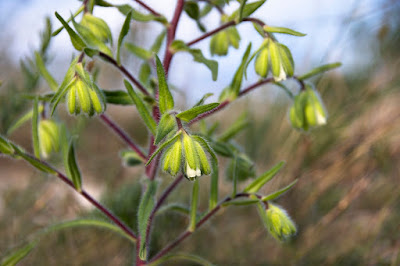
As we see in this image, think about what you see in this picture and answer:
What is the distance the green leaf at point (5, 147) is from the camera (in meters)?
1.39

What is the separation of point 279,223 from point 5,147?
94 centimetres

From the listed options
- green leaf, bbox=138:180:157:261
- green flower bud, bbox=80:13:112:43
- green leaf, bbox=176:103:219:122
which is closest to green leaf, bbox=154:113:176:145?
green leaf, bbox=176:103:219:122

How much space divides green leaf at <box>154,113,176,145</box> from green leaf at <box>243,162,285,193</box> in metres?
0.47

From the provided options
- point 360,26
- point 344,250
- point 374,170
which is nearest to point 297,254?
point 344,250

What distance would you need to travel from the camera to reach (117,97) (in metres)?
1.51

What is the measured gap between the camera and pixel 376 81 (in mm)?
2959

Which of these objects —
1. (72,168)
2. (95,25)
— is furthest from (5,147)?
(95,25)

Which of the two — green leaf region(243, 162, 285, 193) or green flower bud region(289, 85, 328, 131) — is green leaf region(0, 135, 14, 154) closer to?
green leaf region(243, 162, 285, 193)

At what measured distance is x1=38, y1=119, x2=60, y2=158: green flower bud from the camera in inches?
67.2

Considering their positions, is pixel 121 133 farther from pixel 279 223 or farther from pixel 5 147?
pixel 279 223

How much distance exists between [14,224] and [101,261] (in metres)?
0.59

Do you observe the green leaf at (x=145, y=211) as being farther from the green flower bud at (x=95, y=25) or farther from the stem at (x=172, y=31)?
the green flower bud at (x=95, y=25)

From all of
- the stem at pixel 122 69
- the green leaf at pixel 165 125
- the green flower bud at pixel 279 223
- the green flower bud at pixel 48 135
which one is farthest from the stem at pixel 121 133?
the green flower bud at pixel 279 223

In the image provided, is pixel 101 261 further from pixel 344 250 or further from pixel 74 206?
pixel 344 250
